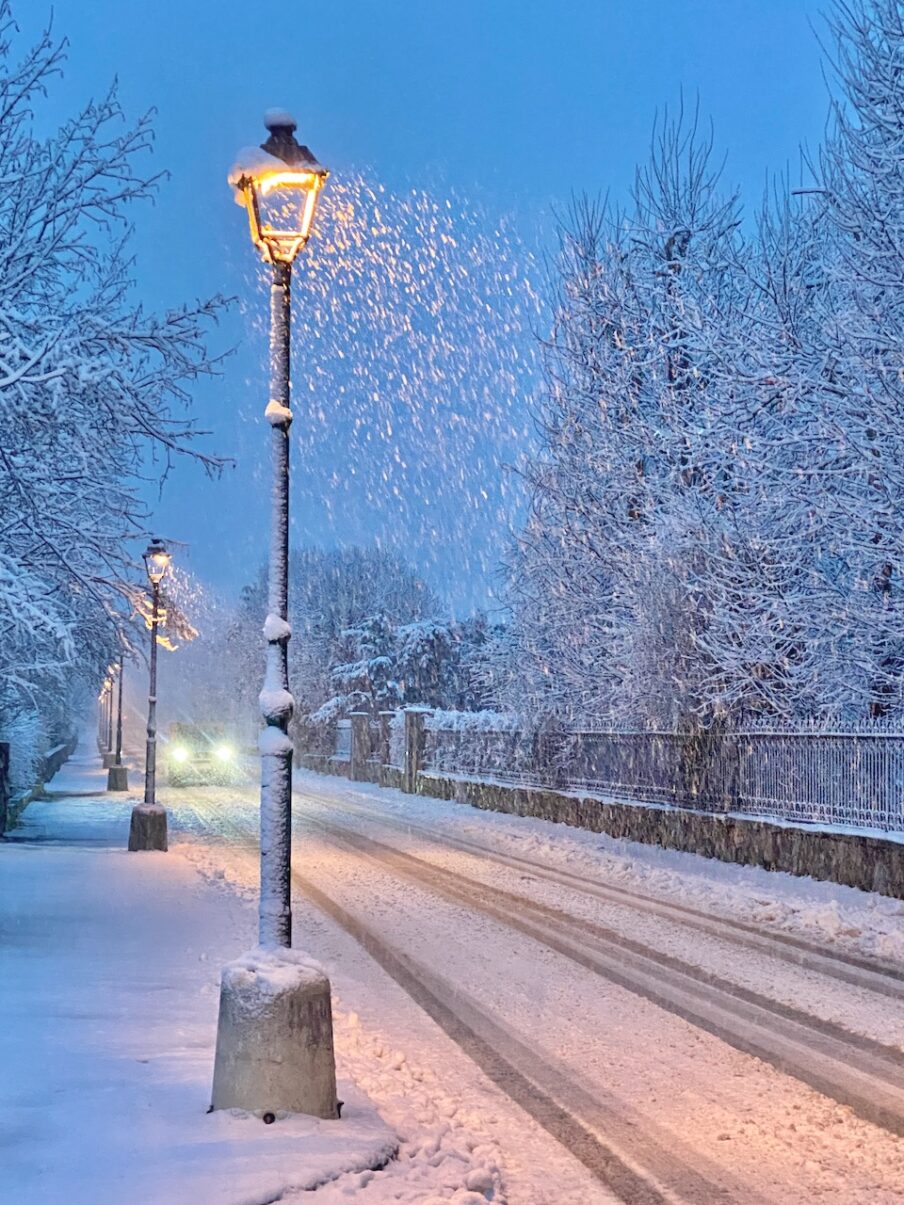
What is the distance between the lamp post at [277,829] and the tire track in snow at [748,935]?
598 cm

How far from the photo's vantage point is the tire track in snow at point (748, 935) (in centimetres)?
1117

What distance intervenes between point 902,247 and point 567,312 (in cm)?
1334

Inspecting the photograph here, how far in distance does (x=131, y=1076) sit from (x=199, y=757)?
5522 cm

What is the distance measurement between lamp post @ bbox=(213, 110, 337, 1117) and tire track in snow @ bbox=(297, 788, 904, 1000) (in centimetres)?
598

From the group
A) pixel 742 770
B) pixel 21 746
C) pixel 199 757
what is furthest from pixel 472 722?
pixel 199 757

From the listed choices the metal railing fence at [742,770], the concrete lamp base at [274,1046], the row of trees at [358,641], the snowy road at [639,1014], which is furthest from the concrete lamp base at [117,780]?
the concrete lamp base at [274,1046]

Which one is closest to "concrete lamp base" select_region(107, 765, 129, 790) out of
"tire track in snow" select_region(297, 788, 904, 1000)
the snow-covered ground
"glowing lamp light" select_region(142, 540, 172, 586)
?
"glowing lamp light" select_region(142, 540, 172, 586)

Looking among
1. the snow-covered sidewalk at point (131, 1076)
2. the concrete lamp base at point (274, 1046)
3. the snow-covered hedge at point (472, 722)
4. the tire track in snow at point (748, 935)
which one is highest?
the snow-covered hedge at point (472, 722)

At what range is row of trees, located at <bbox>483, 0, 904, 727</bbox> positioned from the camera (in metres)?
17.8

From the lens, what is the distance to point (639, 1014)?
9.45 m

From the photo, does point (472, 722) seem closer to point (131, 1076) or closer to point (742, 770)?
point (742, 770)

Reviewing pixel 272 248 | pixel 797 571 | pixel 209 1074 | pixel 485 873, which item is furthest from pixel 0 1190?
pixel 797 571

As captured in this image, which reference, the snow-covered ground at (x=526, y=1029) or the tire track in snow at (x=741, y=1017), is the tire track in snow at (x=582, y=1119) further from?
the tire track in snow at (x=741, y=1017)

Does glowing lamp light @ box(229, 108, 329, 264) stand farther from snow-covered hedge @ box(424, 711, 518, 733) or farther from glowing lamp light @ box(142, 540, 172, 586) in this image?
snow-covered hedge @ box(424, 711, 518, 733)
